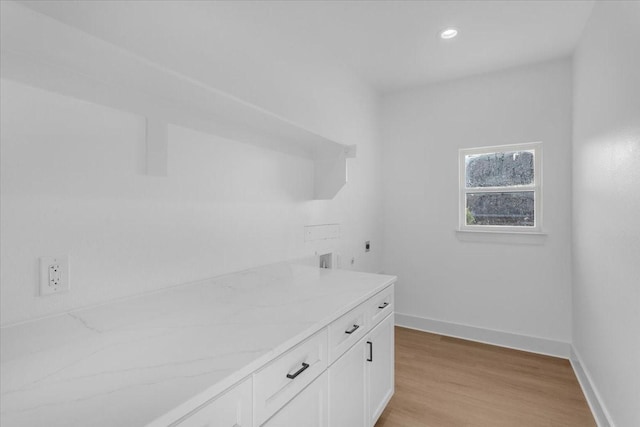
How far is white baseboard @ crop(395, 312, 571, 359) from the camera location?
2742 mm

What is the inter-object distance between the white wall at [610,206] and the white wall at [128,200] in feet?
5.51

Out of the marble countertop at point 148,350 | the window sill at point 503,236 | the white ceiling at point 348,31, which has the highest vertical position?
the white ceiling at point 348,31

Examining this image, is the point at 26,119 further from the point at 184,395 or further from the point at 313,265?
the point at 313,265

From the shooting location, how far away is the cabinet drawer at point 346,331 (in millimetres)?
1267

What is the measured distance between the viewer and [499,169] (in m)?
3.03

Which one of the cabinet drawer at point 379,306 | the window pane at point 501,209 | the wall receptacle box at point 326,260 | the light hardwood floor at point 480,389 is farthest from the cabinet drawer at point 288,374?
the window pane at point 501,209

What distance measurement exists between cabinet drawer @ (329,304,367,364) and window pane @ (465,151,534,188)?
2207 millimetres

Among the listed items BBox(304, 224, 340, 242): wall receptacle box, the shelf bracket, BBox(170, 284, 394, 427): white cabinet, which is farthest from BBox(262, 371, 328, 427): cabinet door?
BBox(304, 224, 340, 242): wall receptacle box

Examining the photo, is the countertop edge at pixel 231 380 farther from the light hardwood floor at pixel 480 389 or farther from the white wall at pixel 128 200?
the light hardwood floor at pixel 480 389

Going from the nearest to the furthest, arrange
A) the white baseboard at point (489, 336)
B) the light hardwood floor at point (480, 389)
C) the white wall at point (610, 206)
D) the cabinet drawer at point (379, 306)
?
the white wall at point (610, 206) < the cabinet drawer at point (379, 306) < the light hardwood floor at point (480, 389) < the white baseboard at point (489, 336)

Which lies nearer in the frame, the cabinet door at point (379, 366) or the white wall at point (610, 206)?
the white wall at point (610, 206)

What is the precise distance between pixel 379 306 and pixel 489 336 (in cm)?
188

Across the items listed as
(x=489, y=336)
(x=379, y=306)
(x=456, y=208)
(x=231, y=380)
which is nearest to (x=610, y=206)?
(x=379, y=306)

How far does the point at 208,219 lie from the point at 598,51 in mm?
2445
